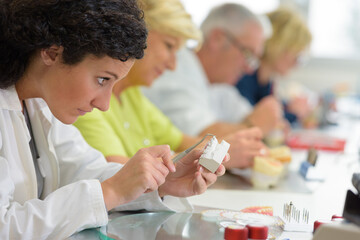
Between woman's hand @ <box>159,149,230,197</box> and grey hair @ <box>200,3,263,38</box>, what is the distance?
174 centimetres

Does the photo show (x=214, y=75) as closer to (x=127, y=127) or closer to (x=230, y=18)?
(x=230, y=18)

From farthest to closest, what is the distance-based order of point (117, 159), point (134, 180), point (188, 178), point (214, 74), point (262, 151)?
point (214, 74) < point (262, 151) < point (117, 159) < point (188, 178) < point (134, 180)

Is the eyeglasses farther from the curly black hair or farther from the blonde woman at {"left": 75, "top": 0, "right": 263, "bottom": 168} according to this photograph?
the curly black hair

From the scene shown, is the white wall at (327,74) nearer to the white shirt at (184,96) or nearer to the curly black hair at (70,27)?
the white shirt at (184,96)

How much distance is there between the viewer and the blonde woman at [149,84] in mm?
1753

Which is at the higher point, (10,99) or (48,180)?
(10,99)

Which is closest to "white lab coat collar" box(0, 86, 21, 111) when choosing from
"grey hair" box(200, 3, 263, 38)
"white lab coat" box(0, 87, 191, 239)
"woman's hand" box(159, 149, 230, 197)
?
"white lab coat" box(0, 87, 191, 239)

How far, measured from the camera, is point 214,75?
3082 mm

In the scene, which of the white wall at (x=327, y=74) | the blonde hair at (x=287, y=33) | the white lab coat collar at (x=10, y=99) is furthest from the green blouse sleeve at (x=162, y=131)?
the white wall at (x=327, y=74)

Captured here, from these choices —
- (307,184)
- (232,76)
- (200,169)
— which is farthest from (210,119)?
→ (200,169)

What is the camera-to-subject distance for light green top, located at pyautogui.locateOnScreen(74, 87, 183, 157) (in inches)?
61.5

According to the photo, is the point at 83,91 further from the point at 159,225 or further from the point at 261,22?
the point at 261,22

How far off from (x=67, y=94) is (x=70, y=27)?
0.15 m

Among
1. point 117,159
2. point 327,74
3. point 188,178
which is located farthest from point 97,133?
point 327,74
